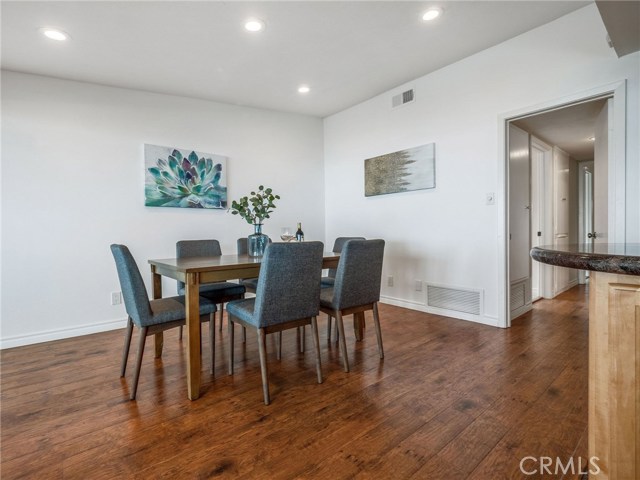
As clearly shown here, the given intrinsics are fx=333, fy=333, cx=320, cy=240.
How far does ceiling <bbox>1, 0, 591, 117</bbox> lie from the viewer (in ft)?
7.84

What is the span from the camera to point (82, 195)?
3.34 metres

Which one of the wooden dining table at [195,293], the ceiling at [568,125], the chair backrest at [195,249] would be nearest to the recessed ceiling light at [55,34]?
the chair backrest at [195,249]

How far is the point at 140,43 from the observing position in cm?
276

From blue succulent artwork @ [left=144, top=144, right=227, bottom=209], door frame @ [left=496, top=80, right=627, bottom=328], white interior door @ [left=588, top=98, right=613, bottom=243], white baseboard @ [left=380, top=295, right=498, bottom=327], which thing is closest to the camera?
door frame @ [left=496, top=80, right=627, bottom=328]

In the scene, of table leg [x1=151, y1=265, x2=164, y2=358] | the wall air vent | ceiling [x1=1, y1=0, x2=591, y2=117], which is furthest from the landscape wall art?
table leg [x1=151, y1=265, x2=164, y2=358]

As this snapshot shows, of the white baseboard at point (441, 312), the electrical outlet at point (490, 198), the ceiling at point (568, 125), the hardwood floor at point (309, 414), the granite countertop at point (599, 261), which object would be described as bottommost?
the hardwood floor at point (309, 414)

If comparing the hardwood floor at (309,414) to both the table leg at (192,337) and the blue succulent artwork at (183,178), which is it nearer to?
the table leg at (192,337)

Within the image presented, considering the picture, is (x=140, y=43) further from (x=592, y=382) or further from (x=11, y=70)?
(x=592, y=382)

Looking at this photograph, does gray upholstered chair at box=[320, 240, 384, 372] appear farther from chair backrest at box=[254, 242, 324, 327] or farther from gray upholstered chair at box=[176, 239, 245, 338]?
gray upholstered chair at box=[176, 239, 245, 338]

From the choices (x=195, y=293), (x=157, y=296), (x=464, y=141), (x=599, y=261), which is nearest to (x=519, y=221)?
(x=464, y=141)

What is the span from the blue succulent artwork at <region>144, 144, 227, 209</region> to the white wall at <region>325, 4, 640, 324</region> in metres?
1.74

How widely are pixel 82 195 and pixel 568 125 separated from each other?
522 cm

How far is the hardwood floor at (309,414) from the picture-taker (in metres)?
1.40

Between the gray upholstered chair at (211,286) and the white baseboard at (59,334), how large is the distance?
1.00 meters
